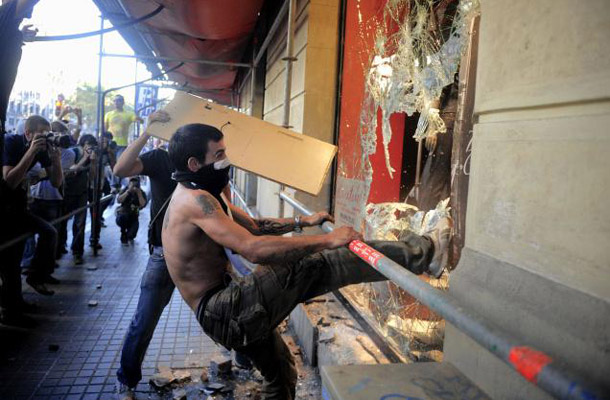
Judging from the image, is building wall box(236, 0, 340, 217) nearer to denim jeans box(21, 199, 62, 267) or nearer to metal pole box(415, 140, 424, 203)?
metal pole box(415, 140, 424, 203)

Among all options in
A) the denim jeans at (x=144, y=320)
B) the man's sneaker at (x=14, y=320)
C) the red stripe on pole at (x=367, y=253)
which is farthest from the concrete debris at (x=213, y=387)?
the man's sneaker at (x=14, y=320)

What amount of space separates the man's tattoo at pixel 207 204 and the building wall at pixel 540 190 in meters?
1.18

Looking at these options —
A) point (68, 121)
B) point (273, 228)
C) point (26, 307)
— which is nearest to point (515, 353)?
point (273, 228)

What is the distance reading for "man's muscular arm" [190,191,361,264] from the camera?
207cm

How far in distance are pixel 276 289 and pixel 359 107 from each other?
6.66ft

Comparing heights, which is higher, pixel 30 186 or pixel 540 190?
pixel 540 190

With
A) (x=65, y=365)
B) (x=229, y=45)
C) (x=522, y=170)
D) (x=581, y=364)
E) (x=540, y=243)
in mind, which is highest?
(x=229, y=45)

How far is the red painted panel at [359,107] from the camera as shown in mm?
3250

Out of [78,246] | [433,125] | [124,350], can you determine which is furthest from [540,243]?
[78,246]

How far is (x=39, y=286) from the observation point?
4.96 m

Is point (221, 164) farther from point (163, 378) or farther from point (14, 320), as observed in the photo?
point (14, 320)

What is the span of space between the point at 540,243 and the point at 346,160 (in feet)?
9.23

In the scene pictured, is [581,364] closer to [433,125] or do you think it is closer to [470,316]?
[470,316]

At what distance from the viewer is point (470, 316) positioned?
3.57 feet
